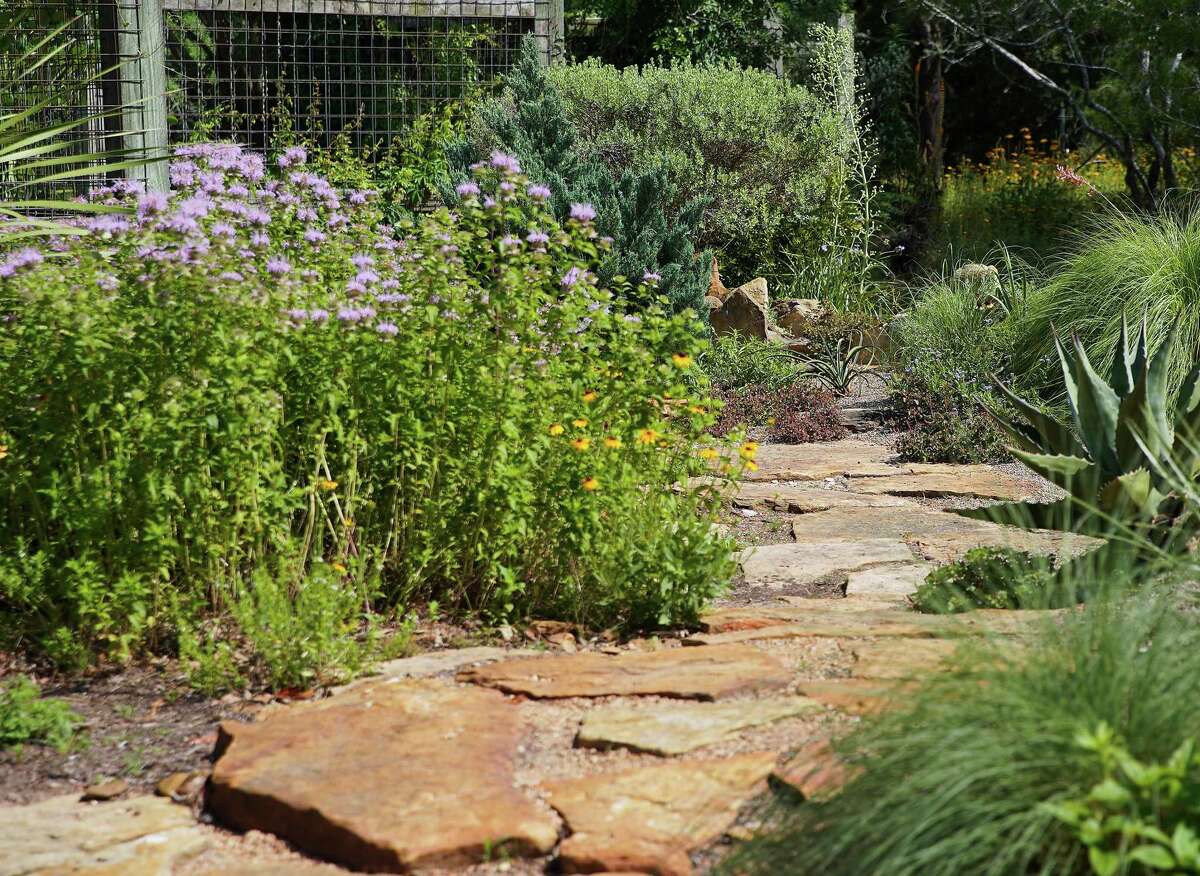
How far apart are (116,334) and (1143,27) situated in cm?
909

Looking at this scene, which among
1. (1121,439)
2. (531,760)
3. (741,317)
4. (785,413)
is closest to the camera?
(531,760)

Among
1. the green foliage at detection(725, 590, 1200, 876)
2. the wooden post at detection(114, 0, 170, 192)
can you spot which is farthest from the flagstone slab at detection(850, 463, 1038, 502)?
the wooden post at detection(114, 0, 170, 192)

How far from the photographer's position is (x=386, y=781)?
8.23 ft

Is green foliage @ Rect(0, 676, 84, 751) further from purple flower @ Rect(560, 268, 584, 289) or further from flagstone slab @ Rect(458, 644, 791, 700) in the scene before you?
purple flower @ Rect(560, 268, 584, 289)

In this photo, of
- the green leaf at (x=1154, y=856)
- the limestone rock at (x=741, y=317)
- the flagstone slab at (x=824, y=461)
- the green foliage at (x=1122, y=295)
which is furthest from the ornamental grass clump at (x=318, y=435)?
the limestone rock at (x=741, y=317)

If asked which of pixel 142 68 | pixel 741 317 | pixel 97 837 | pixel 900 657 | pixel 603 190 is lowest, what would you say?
pixel 97 837

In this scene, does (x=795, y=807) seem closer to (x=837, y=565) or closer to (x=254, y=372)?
(x=254, y=372)

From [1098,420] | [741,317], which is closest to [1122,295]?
[741,317]

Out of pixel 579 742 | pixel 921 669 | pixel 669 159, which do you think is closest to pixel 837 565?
pixel 579 742

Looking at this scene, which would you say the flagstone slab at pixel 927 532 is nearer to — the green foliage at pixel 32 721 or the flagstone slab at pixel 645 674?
the flagstone slab at pixel 645 674

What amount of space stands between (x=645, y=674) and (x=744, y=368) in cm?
513

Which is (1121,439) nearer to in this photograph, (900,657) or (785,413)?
(900,657)

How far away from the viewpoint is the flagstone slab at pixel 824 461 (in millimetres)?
6344

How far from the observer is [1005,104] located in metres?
17.2
